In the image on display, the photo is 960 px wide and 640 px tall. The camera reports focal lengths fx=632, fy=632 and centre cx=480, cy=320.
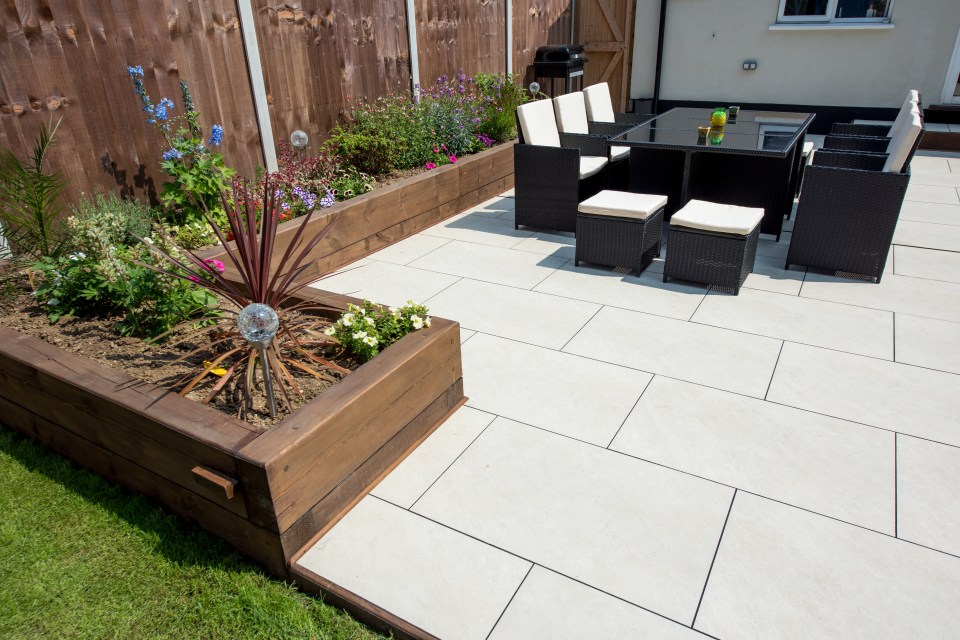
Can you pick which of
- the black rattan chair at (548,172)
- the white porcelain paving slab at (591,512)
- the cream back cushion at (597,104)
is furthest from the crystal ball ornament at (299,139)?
the white porcelain paving slab at (591,512)

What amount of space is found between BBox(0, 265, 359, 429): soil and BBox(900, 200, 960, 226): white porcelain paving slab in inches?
199

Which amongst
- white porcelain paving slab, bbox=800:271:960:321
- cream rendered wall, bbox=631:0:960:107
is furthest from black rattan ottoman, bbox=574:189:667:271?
cream rendered wall, bbox=631:0:960:107

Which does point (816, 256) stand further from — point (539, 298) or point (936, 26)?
point (936, 26)

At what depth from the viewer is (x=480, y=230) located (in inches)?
210

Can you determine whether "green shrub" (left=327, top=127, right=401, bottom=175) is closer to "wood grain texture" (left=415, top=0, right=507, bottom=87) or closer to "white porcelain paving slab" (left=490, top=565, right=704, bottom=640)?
"wood grain texture" (left=415, top=0, right=507, bottom=87)

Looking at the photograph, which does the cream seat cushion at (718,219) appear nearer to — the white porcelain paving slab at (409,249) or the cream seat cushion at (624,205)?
the cream seat cushion at (624,205)

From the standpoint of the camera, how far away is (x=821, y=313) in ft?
12.1

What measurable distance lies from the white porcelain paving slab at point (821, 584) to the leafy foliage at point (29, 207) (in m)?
3.26

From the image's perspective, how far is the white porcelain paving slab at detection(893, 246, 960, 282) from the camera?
4.18m

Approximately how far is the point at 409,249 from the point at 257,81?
1611mm

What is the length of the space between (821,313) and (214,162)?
12.4ft

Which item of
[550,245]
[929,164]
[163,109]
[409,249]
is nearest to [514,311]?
[550,245]

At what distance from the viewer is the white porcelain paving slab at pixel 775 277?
4.06 m

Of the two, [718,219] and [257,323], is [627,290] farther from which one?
[257,323]
